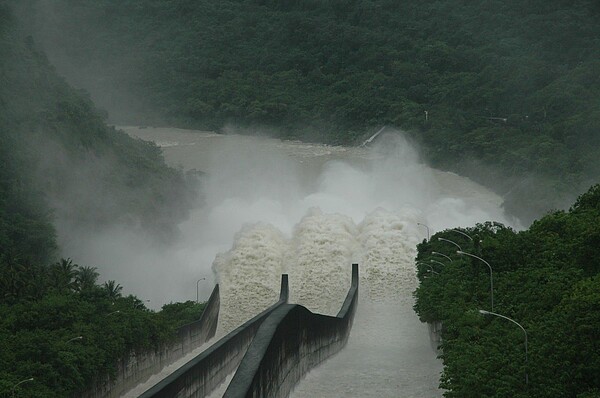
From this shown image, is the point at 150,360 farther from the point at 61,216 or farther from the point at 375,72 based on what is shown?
the point at 375,72

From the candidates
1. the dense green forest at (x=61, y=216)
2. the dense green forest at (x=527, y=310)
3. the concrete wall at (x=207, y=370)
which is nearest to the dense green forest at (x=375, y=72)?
the dense green forest at (x=61, y=216)

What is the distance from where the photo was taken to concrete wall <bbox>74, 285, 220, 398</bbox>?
41.3 metres

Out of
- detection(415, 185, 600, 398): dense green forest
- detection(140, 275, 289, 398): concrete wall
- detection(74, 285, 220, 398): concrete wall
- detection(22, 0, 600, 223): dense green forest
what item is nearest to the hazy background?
detection(22, 0, 600, 223): dense green forest

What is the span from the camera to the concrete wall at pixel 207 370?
101ft

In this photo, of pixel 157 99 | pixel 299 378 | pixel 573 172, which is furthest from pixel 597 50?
pixel 299 378

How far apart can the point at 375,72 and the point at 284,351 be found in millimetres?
112223

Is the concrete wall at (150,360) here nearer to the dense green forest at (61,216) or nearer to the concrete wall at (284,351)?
the dense green forest at (61,216)

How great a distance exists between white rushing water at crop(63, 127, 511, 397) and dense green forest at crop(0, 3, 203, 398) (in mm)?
3320

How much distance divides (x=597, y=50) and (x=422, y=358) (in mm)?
89404

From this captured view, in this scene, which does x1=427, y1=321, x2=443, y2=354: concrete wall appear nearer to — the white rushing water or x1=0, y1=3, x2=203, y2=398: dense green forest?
the white rushing water

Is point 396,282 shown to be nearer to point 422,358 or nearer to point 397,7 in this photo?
point 422,358

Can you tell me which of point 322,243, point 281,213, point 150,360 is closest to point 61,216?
point 281,213

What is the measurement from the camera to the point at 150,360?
46969 millimetres

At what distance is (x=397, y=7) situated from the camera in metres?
161
